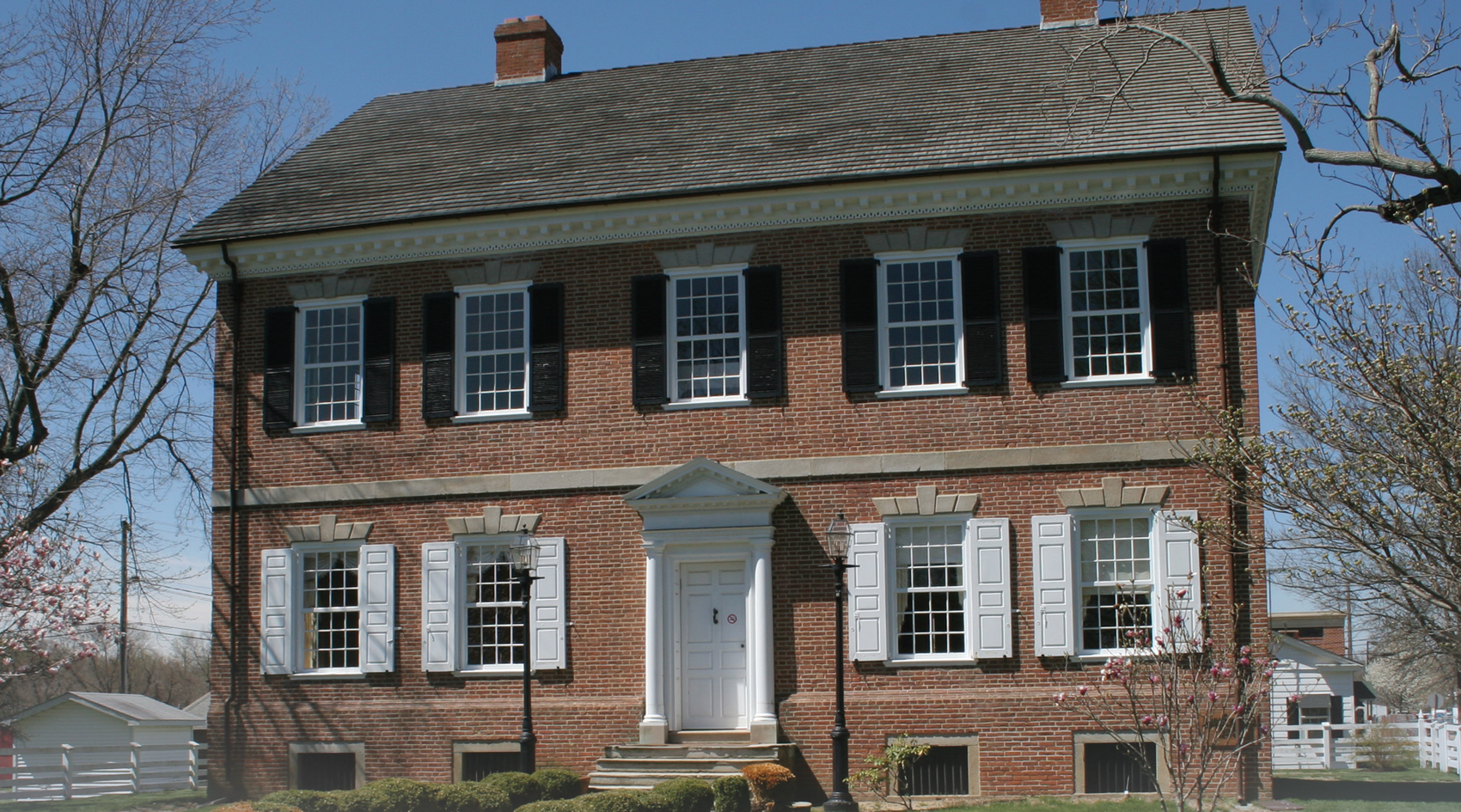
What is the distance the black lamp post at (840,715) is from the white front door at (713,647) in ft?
5.43

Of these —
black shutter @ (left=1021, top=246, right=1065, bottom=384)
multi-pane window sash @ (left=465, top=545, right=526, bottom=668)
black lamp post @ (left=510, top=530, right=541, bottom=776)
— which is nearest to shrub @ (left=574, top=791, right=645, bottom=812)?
black lamp post @ (left=510, top=530, right=541, bottom=776)

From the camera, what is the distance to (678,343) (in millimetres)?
17688

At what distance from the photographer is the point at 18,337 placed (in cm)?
1978

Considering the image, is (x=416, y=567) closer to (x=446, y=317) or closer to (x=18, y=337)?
(x=446, y=317)

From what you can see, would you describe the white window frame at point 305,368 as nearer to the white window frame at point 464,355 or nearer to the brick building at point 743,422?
the brick building at point 743,422

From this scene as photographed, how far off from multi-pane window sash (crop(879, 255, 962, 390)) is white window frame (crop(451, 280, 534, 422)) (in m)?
4.58

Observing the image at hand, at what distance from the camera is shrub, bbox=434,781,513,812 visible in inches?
571

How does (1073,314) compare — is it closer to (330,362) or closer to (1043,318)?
(1043,318)

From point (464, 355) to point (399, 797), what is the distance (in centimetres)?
608

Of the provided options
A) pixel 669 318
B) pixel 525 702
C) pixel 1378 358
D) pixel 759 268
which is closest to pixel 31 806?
pixel 525 702

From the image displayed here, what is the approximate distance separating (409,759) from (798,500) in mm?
5964

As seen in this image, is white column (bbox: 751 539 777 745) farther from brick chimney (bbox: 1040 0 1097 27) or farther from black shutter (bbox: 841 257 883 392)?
brick chimney (bbox: 1040 0 1097 27)

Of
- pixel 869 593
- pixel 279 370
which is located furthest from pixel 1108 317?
pixel 279 370

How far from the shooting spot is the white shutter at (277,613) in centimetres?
1855
